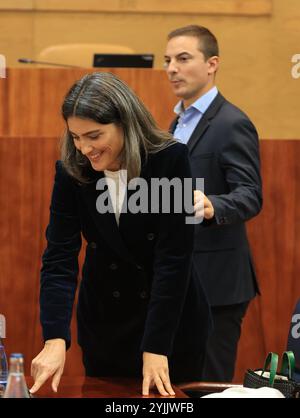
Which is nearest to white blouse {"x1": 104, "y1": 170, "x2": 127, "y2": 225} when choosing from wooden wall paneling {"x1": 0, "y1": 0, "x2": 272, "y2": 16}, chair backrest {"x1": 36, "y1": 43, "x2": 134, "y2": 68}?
chair backrest {"x1": 36, "y1": 43, "x2": 134, "y2": 68}

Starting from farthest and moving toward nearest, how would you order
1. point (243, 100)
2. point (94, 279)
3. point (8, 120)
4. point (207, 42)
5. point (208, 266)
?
point (243, 100)
point (8, 120)
point (207, 42)
point (208, 266)
point (94, 279)

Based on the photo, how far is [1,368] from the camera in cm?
175

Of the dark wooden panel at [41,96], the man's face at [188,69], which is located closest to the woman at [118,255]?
the man's face at [188,69]

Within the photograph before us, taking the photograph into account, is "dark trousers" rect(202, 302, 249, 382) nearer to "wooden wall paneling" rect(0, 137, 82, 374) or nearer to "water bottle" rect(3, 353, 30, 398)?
"wooden wall paneling" rect(0, 137, 82, 374)

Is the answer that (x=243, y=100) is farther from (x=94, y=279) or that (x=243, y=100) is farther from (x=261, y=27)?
(x=94, y=279)

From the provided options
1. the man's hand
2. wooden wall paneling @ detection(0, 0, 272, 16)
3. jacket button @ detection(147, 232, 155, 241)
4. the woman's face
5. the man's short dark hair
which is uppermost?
wooden wall paneling @ detection(0, 0, 272, 16)

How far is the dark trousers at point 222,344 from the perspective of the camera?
275 cm

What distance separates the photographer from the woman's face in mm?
1765

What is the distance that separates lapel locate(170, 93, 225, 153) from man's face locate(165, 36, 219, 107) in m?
0.10

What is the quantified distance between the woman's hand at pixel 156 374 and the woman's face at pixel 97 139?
0.43m

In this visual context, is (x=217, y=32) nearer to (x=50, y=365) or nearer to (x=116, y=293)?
(x=116, y=293)

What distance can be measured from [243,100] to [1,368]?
12.9 feet
